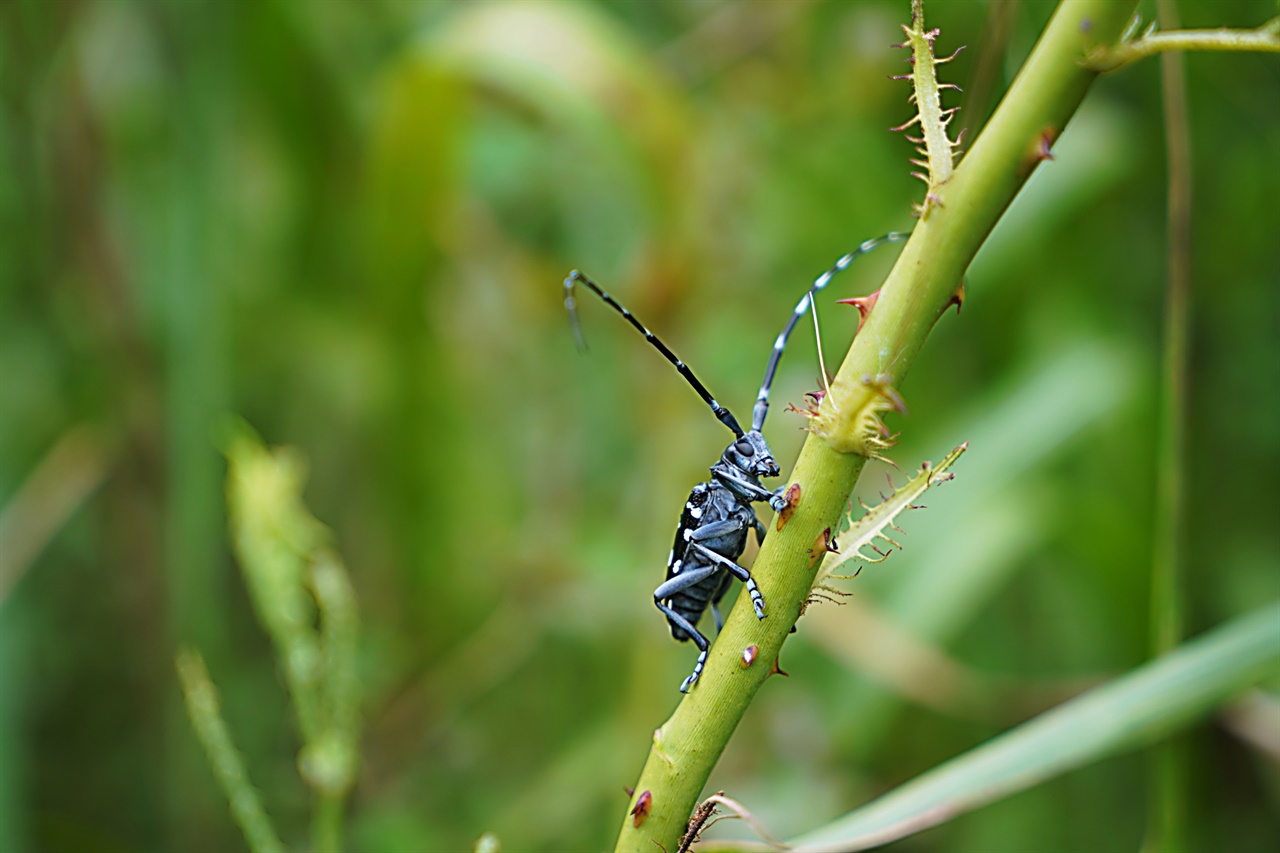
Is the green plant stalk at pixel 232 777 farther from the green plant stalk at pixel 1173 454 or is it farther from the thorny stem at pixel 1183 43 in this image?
the green plant stalk at pixel 1173 454

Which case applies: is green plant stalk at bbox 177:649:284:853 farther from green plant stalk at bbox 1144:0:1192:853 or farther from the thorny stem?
green plant stalk at bbox 1144:0:1192:853

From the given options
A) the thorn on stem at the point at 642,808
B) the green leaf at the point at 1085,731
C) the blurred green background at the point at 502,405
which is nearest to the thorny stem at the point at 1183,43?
the thorn on stem at the point at 642,808

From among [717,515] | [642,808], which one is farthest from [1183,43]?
[717,515]

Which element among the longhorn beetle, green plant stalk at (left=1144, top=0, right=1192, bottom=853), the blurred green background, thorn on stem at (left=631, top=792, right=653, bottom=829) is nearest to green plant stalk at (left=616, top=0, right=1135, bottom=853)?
thorn on stem at (left=631, top=792, right=653, bottom=829)

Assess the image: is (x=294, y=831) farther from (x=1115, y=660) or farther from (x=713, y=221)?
(x=1115, y=660)

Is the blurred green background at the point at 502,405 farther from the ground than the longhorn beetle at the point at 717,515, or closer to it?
farther from the ground

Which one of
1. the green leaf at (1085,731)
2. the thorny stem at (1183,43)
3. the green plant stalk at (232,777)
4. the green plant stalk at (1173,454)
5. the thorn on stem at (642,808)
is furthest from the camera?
the green plant stalk at (1173,454)

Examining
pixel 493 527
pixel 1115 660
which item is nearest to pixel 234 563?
pixel 493 527
